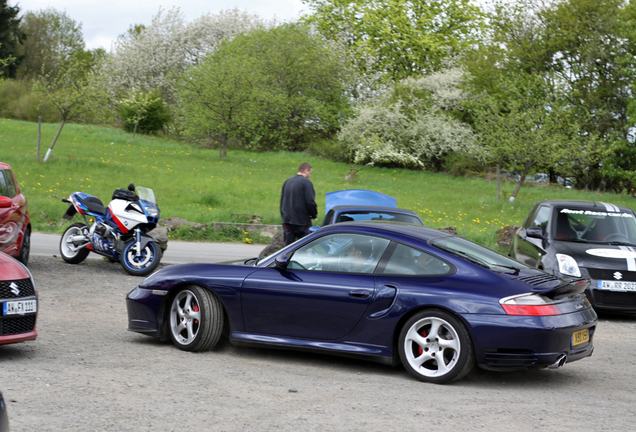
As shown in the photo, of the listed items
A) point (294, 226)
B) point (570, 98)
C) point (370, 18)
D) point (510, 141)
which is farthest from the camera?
point (370, 18)

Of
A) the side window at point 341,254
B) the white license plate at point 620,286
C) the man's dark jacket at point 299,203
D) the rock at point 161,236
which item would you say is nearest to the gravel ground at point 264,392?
the side window at point 341,254

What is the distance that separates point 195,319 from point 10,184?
5439 mm

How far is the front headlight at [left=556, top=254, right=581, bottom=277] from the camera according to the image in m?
8.84

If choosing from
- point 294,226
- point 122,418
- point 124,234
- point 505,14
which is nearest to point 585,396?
point 122,418

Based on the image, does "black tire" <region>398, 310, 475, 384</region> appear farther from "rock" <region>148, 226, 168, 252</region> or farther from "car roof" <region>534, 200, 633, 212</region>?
"rock" <region>148, 226, 168, 252</region>

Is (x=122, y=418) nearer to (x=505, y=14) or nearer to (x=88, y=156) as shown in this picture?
(x=88, y=156)

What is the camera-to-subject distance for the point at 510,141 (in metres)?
27.0

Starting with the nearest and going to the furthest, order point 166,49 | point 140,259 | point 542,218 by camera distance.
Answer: point 542,218
point 140,259
point 166,49

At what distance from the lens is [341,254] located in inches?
230

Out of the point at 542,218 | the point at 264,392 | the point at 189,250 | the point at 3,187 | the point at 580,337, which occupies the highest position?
the point at 3,187

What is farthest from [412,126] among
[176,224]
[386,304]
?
[386,304]

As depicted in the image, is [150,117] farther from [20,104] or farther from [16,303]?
[16,303]

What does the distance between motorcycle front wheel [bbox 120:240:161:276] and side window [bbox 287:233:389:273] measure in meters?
5.50

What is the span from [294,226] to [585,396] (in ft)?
20.7
